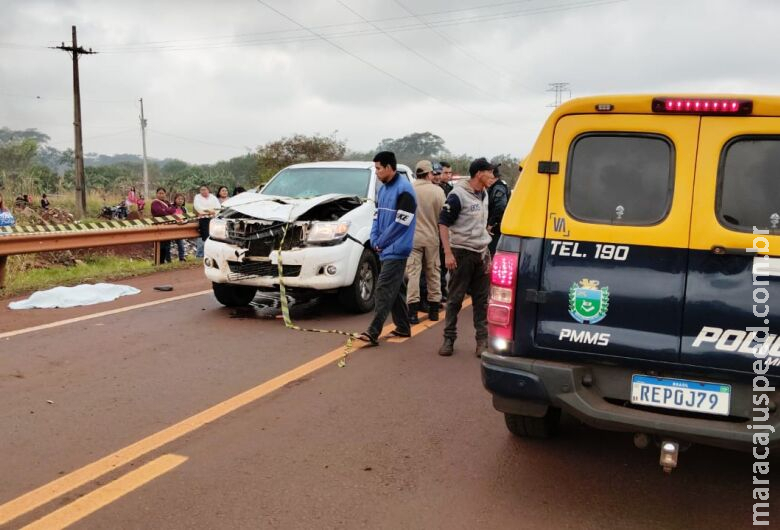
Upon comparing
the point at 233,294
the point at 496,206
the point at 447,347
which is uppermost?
the point at 496,206

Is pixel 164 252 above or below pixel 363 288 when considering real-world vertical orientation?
below

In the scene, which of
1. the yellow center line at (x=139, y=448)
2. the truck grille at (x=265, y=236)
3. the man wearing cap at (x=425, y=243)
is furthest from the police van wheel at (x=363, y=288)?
the yellow center line at (x=139, y=448)

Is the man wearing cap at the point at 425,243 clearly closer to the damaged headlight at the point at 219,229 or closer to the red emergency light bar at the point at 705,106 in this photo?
the damaged headlight at the point at 219,229

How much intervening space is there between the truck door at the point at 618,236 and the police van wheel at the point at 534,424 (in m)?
0.88

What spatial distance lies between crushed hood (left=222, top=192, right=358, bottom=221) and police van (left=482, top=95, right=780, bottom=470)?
446cm

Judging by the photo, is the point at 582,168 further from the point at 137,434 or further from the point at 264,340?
the point at 264,340

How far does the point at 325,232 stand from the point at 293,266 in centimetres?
52

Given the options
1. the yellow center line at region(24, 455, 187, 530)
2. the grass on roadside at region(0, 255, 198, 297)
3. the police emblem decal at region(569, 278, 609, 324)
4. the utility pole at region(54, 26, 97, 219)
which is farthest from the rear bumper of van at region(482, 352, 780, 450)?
the utility pole at region(54, 26, 97, 219)

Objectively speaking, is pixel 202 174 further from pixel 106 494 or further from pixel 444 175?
pixel 106 494

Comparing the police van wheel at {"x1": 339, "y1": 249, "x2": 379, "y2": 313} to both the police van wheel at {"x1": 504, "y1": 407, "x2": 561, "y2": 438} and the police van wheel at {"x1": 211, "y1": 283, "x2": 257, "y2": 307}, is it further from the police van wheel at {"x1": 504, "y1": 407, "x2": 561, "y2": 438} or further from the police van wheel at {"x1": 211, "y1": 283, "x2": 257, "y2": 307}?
the police van wheel at {"x1": 504, "y1": 407, "x2": 561, "y2": 438}

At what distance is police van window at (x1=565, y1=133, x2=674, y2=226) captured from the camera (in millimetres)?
3275

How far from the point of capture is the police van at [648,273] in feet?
10.1

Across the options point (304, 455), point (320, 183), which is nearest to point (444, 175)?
point (320, 183)

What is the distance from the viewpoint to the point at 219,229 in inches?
313
